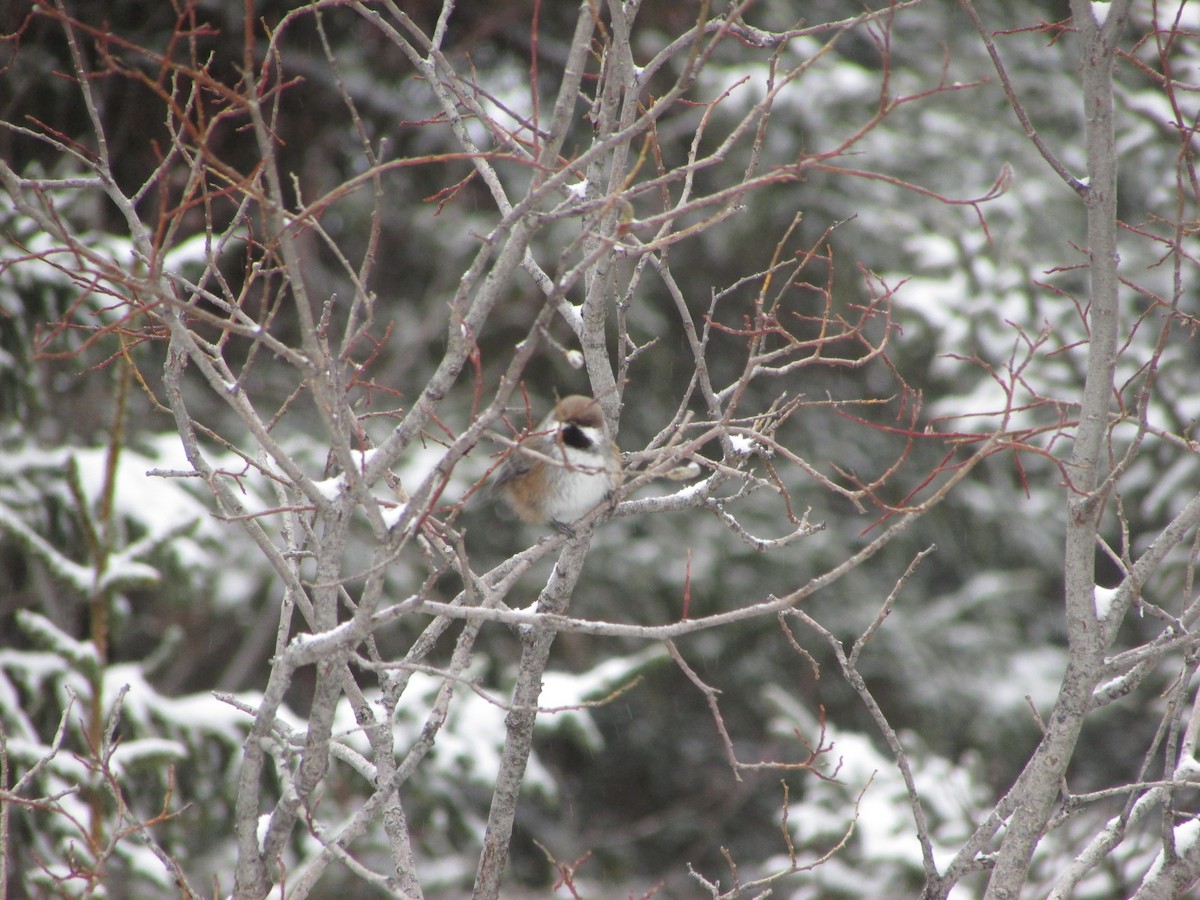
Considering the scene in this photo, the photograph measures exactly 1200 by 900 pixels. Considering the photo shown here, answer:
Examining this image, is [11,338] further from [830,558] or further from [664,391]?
[830,558]

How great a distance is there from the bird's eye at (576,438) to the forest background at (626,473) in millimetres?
313

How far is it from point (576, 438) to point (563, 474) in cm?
19

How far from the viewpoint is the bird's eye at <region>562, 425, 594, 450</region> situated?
10.8 ft

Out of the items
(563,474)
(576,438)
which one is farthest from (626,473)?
(563,474)

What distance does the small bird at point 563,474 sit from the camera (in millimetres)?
3266

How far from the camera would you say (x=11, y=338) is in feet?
15.2

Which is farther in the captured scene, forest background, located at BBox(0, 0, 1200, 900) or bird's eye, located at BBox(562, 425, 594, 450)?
bird's eye, located at BBox(562, 425, 594, 450)

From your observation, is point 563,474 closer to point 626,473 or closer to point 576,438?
point 576,438

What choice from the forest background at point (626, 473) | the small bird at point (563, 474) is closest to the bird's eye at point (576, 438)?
the small bird at point (563, 474)

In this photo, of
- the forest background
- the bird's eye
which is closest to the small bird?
the bird's eye

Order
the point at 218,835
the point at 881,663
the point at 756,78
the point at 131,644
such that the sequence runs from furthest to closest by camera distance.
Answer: the point at 881,663, the point at 131,644, the point at 756,78, the point at 218,835

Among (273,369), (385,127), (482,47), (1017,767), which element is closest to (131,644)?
(273,369)

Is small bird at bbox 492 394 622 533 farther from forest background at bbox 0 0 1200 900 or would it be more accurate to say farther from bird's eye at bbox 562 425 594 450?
forest background at bbox 0 0 1200 900

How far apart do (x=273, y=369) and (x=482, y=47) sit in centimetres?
271
